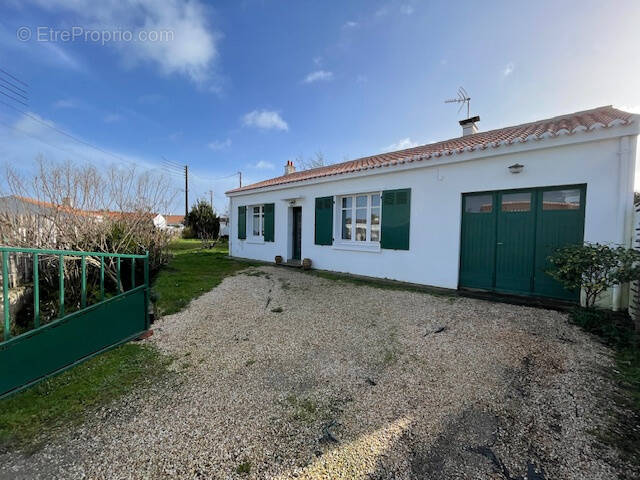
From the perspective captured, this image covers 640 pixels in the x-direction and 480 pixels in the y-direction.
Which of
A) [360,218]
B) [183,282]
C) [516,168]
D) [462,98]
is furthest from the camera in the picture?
[462,98]

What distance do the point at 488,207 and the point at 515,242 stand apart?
945 mm

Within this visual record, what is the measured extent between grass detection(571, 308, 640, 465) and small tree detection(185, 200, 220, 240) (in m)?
26.1

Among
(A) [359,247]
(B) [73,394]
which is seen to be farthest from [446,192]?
(B) [73,394]

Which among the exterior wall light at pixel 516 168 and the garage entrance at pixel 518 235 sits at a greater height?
the exterior wall light at pixel 516 168

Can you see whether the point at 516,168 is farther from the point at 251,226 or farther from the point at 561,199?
the point at 251,226

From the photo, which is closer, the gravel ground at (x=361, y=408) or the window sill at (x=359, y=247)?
the gravel ground at (x=361, y=408)

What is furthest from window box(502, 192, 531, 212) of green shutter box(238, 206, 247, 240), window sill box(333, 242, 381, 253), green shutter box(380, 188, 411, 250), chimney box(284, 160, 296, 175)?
chimney box(284, 160, 296, 175)

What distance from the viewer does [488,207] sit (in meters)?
6.15

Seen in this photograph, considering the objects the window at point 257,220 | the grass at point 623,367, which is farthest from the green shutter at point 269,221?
the grass at point 623,367

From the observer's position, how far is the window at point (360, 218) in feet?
26.8

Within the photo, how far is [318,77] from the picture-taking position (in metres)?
10.2

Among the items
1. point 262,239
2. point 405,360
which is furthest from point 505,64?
point 262,239

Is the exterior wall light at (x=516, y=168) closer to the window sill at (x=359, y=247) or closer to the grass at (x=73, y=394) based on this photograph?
the window sill at (x=359, y=247)

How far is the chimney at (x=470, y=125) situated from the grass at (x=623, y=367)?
767 centimetres
